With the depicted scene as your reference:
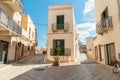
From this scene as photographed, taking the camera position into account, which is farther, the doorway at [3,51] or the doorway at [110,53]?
the doorway at [3,51]

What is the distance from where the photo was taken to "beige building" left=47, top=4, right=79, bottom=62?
14773 mm

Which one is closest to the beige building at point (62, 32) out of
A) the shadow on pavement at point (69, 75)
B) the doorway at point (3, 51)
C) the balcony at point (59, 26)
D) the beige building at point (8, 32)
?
the balcony at point (59, 26)

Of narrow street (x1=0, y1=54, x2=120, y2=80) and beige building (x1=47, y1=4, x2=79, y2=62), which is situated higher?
beige building (x1=47, y1=4, x2=79, y2=62)

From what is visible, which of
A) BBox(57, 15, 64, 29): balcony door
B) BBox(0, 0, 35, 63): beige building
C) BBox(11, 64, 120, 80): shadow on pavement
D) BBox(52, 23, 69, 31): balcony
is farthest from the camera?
BBox(57, 15, 64, 29): balcony door

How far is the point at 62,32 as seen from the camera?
50.1ft

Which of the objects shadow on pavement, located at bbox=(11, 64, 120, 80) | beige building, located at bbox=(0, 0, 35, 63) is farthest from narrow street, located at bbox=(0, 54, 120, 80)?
beige building, located at bbox=(0, 0, 35, 63)

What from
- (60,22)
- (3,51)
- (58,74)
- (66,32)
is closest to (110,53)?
(58,74)

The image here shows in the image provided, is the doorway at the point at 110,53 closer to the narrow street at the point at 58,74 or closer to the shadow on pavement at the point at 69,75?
the narrow street at the point at 58,74

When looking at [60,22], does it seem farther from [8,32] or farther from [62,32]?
[8,32]

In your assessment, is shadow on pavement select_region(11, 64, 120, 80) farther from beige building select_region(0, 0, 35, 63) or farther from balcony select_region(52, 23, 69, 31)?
balcony select_region(52, 23, 69, 31)

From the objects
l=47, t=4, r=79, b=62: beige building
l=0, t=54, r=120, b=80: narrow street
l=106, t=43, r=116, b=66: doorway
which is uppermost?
l=47, t=4, r=79, b=62: beige building

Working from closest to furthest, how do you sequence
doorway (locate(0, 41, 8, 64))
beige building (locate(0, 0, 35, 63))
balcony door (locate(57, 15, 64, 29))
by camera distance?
beige building (locate(0, 0, 35, 63)) < doorway (locate(0, 41, 8, 64)) < balcony door (locate(57, 15, 64, 29))

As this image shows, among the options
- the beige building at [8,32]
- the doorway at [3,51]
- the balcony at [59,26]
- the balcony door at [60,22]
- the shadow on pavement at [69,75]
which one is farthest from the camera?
the balcony door at [60,22]

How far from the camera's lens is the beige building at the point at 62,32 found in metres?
14.8
